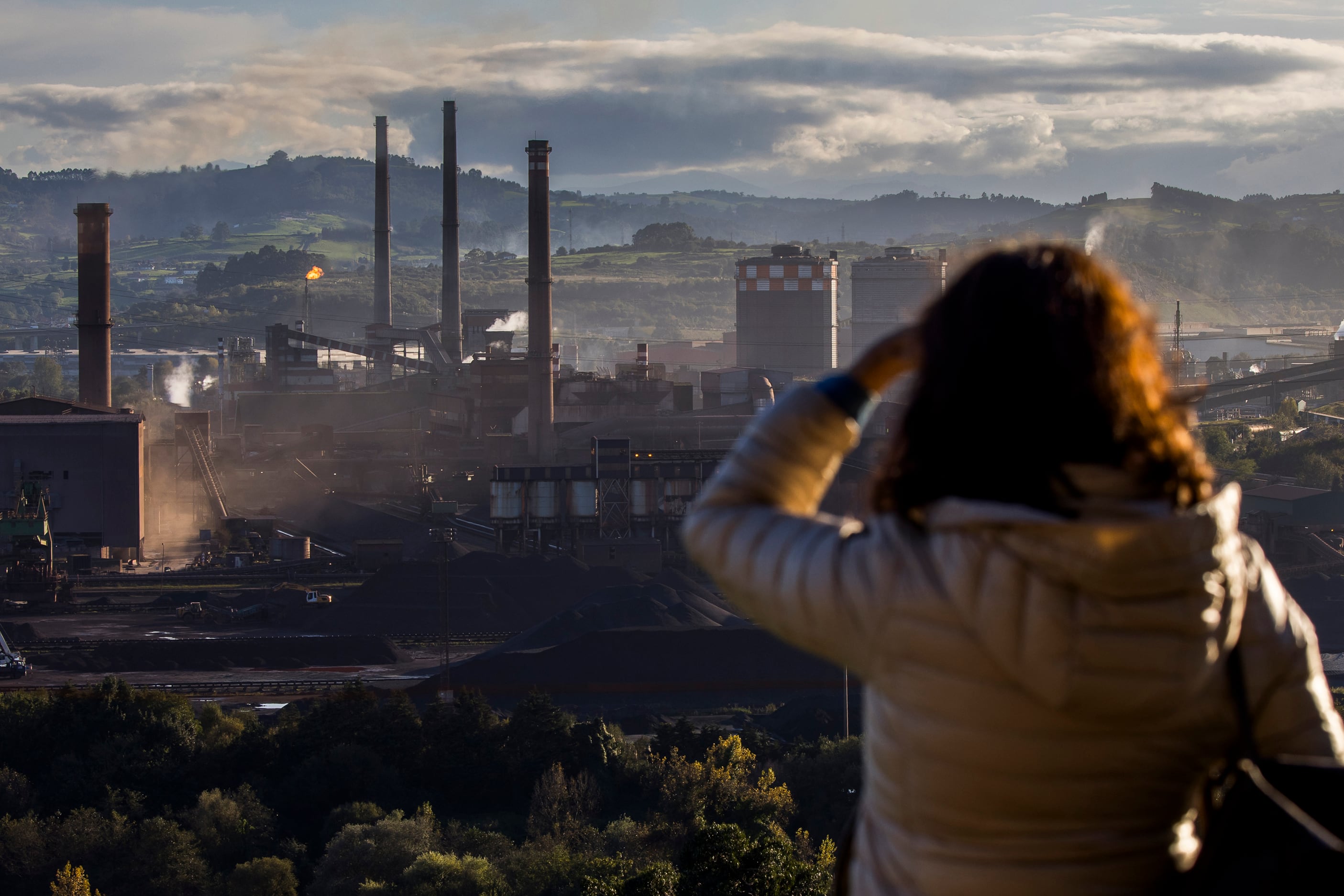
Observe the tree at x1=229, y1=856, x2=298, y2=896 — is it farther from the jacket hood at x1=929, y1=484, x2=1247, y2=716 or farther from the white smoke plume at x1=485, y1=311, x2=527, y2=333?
the white smoke plume at x1=485, y1=311, x2=527, y2=333

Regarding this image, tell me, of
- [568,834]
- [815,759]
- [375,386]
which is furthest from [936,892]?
[375,386]

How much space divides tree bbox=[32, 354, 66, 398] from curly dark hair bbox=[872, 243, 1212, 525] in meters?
63.4

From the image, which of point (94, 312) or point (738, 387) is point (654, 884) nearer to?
point (94, 312)

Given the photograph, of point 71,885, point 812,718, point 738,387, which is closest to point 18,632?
point 71,885

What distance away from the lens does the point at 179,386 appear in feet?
187

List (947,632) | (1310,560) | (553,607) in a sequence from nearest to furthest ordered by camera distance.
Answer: (947,632) < (553,607) < (1310,560)

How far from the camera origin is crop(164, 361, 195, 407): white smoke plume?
56.0 metres

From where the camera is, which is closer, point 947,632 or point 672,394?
point 947,632

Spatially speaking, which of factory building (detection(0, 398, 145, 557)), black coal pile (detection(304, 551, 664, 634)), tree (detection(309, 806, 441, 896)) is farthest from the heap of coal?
tree (detection(309, 806, 441, 896))

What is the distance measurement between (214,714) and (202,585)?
35.8 ft

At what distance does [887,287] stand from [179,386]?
29.4m

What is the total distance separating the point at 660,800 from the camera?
13180mm

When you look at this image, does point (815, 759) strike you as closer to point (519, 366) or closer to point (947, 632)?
point (947, 632)

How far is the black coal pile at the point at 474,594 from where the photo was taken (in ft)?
73.8
